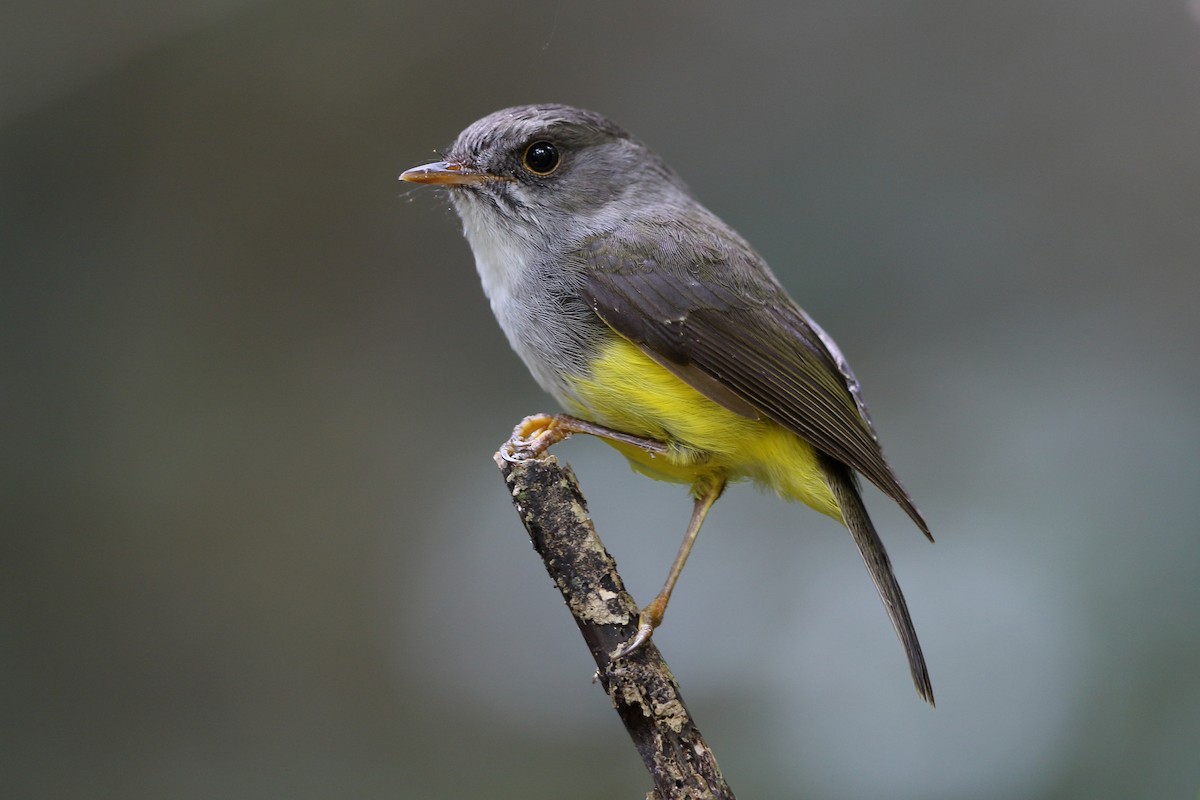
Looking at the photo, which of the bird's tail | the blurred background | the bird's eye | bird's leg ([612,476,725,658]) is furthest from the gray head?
the blurred background

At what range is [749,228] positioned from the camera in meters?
4.90

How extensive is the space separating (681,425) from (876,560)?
0.68 m

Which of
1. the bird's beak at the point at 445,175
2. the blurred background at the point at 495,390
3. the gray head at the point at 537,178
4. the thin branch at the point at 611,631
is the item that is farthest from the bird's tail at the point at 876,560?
the bird's beak at the point at 445,175

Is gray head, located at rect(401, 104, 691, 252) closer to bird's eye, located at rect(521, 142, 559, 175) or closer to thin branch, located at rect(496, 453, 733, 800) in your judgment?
bird's eye, located at rect(521, 142, 559, 175)

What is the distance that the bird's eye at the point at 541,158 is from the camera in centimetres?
337

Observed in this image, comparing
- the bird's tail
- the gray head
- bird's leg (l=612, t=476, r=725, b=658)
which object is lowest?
the bird's tail

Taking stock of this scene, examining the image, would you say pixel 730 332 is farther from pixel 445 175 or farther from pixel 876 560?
pixel 445 175

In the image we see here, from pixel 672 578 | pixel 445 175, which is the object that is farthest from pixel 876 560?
pixel 445 175

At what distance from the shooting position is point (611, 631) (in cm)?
252

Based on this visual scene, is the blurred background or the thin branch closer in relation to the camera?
the thin branch

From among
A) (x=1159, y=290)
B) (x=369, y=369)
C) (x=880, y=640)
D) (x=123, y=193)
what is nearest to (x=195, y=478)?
(x=369, y=369)

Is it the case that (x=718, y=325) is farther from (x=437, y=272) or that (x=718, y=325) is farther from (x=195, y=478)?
(x=195, y=478)

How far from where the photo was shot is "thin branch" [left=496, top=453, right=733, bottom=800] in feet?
7.77

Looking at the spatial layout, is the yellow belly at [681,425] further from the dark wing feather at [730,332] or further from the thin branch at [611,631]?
the thin branch at [611,631]
